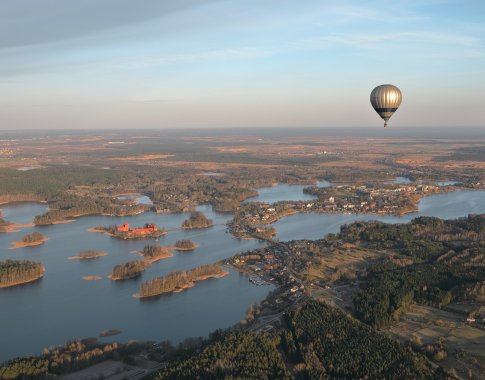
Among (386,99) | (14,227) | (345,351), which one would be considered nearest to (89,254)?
(14,227)

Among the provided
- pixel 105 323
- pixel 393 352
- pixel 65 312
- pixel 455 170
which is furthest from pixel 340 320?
pixel 455 170

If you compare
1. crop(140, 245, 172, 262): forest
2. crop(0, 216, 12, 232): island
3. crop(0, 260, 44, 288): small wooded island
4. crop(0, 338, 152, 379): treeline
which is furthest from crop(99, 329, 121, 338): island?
crop(0, 216, 12, 232): island

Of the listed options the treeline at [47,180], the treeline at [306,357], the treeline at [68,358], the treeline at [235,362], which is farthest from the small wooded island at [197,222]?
the treeline at [235,362]

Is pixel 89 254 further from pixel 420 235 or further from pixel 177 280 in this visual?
pixel 420 235

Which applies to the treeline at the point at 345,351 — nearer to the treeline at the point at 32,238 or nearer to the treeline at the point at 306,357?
the treeline at the point at 306,357

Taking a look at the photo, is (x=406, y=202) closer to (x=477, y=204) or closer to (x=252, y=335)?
(x=477, y=204)

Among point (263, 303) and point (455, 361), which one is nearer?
point (455, 361)

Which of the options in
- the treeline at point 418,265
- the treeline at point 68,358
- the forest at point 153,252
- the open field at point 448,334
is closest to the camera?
the treeline at point 68,358
